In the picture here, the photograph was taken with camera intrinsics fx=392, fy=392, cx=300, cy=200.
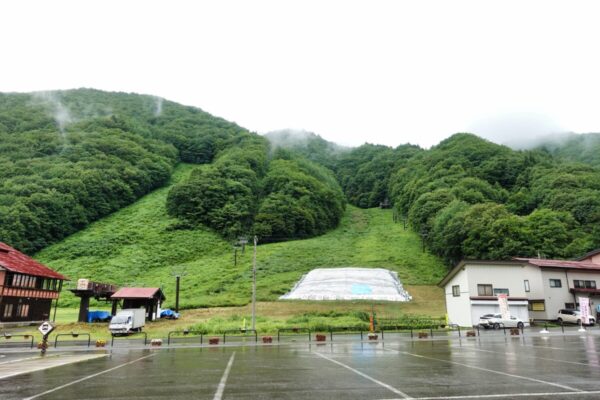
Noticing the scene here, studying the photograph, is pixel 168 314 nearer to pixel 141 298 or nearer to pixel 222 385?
pixel 141 298

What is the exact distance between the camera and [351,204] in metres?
150

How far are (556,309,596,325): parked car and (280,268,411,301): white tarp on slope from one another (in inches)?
622

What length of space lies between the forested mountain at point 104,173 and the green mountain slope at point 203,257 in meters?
4.96

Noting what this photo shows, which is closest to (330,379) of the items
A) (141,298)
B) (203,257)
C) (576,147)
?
(141,298)

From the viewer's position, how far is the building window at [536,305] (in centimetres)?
3956

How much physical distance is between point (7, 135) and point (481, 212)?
120596mm

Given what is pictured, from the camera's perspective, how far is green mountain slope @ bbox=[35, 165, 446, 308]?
56938 millimetres

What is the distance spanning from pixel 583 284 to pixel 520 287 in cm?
861

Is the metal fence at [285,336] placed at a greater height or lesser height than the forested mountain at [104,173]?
lesser

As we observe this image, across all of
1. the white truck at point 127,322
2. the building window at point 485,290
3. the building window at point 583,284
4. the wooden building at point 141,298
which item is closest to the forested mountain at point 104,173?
the wooden building at point 141,298

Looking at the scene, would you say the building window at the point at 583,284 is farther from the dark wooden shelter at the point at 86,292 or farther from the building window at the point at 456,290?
the dark wooden shelter at the point at 86,292

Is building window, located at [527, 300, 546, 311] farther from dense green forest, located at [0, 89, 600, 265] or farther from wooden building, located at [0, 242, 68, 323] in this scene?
wooden building, located at [0, 242, 68, 323]

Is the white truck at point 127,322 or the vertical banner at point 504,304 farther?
the vertical banner at point 504,304

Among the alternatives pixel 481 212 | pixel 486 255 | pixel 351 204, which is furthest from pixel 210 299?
pixel 351 204
